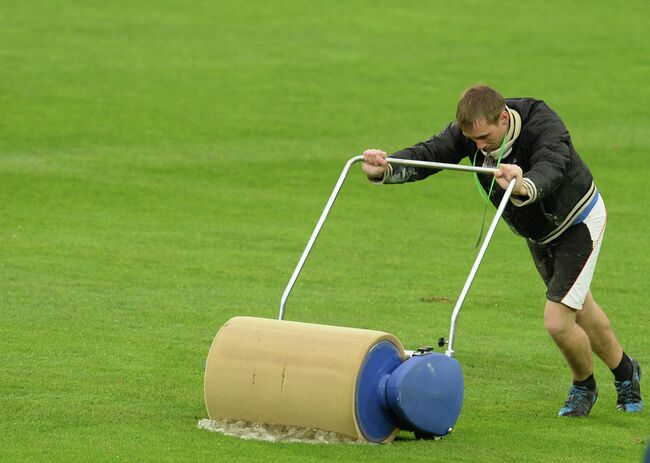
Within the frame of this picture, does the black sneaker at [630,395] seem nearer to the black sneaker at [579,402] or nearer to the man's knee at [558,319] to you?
the black sneaker at [579,402]

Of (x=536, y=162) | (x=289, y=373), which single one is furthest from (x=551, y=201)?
(x=289, y=373)

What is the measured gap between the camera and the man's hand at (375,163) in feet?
26.3

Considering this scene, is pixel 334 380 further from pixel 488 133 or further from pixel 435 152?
pixel 435 152

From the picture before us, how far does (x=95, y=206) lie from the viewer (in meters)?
17.1

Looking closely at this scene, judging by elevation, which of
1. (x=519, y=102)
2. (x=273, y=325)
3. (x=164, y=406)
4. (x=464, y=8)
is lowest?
(x=164, y=406)

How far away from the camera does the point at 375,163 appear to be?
805 cm

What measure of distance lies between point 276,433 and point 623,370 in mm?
2480

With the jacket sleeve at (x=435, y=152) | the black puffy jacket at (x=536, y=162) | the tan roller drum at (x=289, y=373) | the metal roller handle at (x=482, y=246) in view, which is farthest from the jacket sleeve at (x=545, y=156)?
the tan roller drum at (x=289, y=373)

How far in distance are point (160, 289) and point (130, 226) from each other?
3.58 m

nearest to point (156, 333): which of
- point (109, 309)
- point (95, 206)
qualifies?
point (109, 309)

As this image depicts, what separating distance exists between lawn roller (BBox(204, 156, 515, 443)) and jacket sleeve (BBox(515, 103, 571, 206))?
0.74 feet

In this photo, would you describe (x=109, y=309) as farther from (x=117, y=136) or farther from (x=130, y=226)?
(x=117, y=136)

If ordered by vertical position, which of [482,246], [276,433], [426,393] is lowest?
[276,433]

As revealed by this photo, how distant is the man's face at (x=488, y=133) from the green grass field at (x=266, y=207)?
1.61 meters
